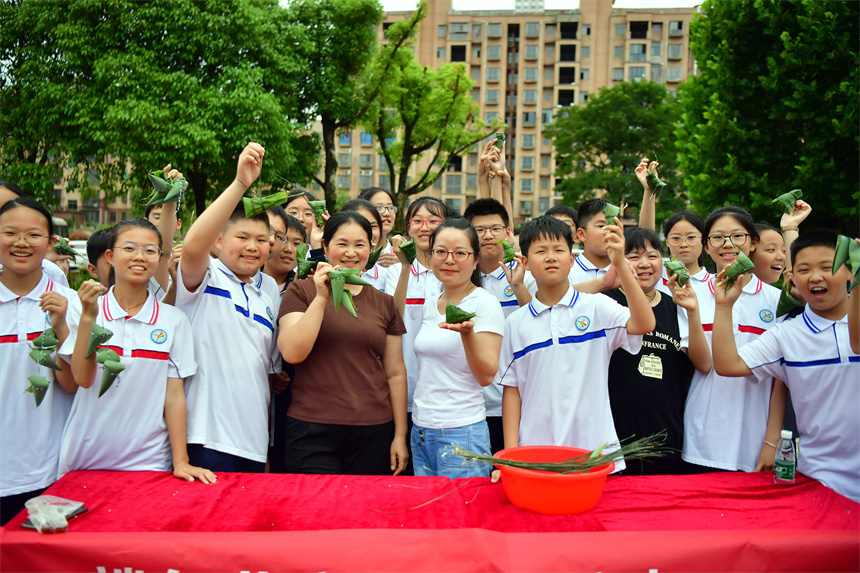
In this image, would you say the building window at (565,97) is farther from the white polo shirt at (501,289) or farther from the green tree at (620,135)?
the white polo shirt at (501,289)

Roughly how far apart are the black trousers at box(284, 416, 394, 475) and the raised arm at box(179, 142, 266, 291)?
0.85m

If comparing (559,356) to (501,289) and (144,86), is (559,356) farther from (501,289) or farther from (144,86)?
(144,86)

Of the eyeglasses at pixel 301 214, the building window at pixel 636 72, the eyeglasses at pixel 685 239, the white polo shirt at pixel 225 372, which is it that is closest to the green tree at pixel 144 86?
the eyeglasses at pixel 301 214

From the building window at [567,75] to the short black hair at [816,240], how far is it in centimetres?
4914

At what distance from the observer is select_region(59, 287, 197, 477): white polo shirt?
8.64 ft

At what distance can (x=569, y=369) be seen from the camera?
9.13 ft

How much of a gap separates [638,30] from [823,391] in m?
52.1

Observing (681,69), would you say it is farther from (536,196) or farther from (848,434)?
(848,434)

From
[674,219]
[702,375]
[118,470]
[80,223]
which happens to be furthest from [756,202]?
[80,223]

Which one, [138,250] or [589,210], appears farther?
[589,210]

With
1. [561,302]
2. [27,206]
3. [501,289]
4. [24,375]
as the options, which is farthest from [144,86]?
[561,302]

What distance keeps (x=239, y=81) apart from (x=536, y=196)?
3534 cm

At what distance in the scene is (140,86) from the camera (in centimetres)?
1447

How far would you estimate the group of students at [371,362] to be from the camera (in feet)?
8.62
